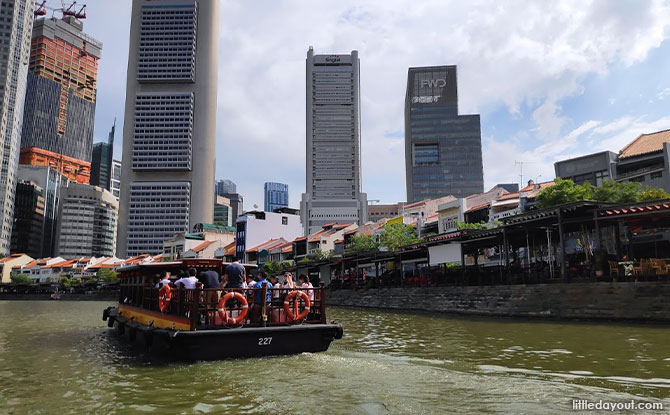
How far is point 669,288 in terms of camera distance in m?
18.1

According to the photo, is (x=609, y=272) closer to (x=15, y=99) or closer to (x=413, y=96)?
(x=15, y=99)

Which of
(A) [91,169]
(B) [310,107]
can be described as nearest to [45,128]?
(A) [91,169]

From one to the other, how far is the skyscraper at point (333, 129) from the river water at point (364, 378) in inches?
5619

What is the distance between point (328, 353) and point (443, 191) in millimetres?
138899

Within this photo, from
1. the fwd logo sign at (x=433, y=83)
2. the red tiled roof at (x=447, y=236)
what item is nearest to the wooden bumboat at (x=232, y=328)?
the red tiled roof at (x=447, y=236)

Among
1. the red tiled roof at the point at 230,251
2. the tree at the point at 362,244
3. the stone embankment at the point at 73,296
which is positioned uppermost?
the red tiled roof at the point at 230,251

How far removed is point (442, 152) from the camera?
149000 mm

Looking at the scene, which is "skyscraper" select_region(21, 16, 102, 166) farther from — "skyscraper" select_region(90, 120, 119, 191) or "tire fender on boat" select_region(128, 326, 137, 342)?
"tire fender on boat" select_region(128, 326, 137, 342)

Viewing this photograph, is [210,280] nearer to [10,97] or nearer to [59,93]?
[10,97]

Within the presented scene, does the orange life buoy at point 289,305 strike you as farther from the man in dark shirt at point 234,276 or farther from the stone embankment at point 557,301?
the stone embankment at point 557,301

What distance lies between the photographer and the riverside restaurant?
20.6 m

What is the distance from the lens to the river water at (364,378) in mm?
6762

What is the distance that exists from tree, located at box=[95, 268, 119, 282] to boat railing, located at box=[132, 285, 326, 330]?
70.4 metres

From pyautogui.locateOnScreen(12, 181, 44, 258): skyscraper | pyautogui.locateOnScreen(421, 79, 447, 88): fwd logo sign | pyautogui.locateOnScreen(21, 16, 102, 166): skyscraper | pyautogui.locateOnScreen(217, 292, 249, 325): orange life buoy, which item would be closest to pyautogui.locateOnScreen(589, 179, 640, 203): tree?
pyautogui.locateOnScreen(217, 292, 249, 325): orange life buoy
